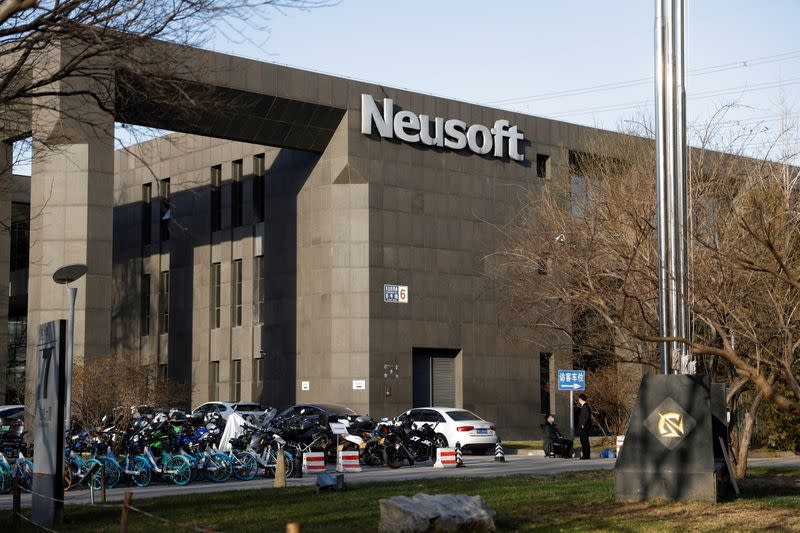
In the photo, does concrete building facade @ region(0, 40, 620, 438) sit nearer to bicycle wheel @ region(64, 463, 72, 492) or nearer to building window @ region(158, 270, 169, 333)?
building window @ region(158, 270, 169, 333)

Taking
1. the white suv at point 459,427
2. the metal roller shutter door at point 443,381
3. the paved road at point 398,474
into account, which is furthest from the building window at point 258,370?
the paved road at point 398,474

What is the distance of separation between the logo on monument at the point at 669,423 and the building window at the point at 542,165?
111 feet

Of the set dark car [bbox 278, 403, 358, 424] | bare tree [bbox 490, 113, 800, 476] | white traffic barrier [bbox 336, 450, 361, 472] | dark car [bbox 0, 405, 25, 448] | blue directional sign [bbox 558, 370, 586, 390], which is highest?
bare tree [bbox 490, 113, 800, 476]

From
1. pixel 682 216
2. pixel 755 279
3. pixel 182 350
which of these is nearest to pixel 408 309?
pixel 182 350

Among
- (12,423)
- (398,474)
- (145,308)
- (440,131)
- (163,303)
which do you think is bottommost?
(398,474)

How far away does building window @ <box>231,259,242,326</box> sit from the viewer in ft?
171

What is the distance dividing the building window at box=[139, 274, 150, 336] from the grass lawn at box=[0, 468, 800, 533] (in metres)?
38.5

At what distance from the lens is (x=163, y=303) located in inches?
2270

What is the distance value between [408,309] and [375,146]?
21.9ft

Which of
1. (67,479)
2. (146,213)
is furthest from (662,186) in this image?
(146,213)

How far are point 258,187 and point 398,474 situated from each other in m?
27.0

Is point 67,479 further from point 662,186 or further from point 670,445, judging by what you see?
point 662,186

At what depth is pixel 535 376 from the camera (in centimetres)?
5072

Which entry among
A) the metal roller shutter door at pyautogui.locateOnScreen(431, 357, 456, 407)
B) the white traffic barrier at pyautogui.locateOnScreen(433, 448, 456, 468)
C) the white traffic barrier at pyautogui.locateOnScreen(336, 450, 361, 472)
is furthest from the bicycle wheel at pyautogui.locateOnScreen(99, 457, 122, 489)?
the metal roller shutter door at pyautogui.locateOnScreen(431, 357, 456, 407)
